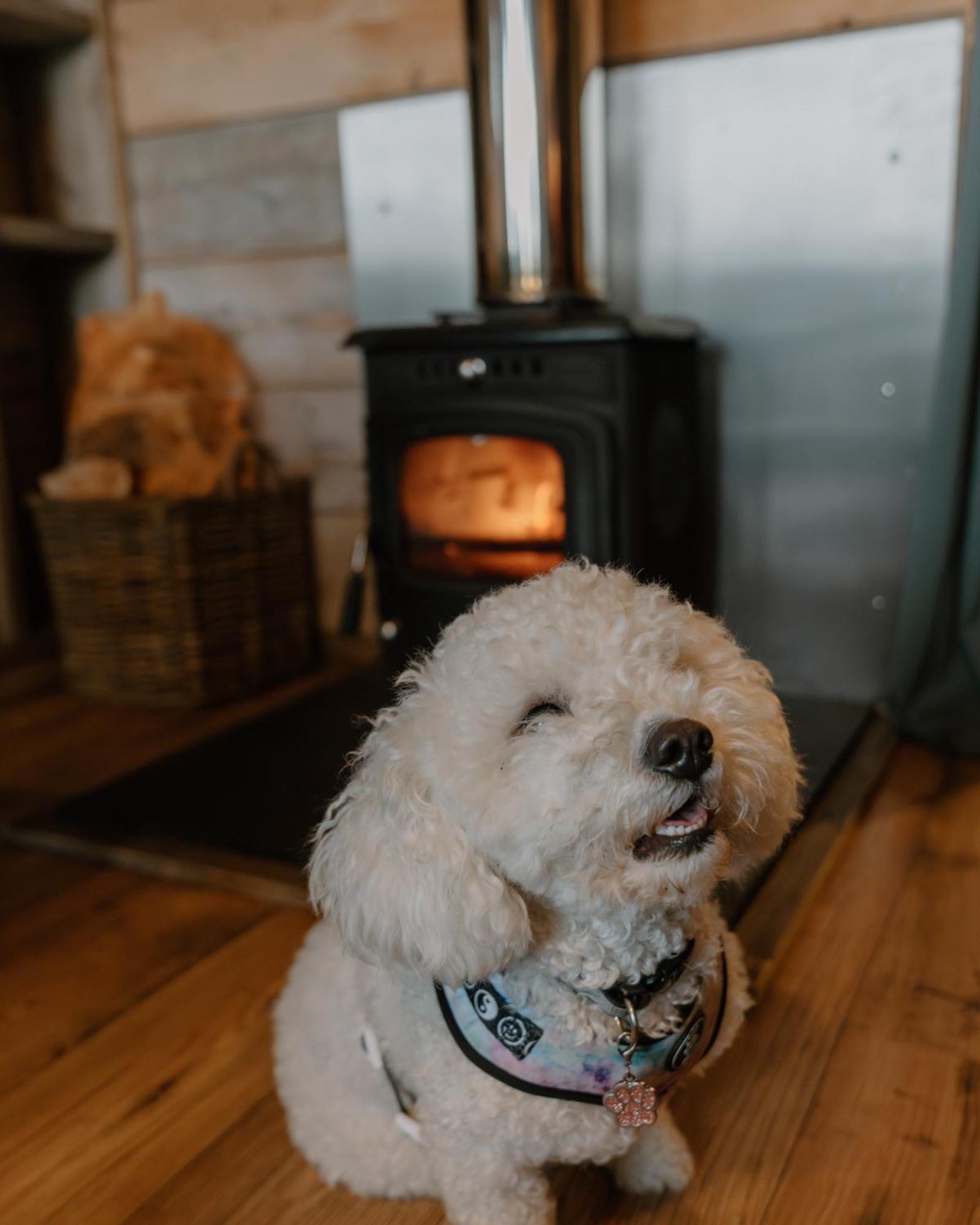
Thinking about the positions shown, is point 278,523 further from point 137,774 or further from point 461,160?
point 461,160

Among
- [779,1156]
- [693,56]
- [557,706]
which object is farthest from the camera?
[693,56]

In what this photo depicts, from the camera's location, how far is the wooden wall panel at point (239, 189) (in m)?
2.60

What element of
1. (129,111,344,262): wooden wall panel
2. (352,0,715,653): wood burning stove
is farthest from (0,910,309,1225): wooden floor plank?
(129,111,344,262): wooden wall panel

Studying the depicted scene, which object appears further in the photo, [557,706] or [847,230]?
[847,230]

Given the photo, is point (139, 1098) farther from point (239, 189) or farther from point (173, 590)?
point (239, 189)

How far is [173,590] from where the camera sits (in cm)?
242

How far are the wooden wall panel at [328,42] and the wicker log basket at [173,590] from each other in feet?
3.22

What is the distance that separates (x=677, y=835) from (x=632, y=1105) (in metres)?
0.25

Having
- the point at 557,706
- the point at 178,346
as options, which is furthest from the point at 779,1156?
the point at 178,346

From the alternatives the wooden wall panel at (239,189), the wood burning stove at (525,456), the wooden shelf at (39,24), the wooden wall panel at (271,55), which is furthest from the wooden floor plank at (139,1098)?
the wooden shelf at (39,24)

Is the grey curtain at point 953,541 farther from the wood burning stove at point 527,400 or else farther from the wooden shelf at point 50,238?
the wooden shelf at point 50,238

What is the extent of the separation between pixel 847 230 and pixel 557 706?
5.61 feet

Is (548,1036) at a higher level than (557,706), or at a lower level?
lower

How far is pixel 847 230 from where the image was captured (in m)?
2.13
